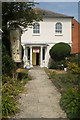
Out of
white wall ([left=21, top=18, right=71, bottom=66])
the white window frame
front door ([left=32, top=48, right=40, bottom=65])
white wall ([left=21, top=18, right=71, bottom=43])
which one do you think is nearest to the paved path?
front door ([left=32, top=48, right=40, bottom=65])

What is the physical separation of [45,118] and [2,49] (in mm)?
3927

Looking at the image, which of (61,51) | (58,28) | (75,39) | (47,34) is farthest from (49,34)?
(75,39)

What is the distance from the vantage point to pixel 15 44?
21.0 feet

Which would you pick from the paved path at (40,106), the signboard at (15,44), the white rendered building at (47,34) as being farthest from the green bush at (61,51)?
the paved path at (40,106)

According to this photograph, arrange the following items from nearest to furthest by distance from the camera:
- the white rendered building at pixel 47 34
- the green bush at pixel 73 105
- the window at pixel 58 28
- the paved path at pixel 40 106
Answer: the green bush at pixel 73 105, the paved path at pixel 40 106, the white rendered building at pixel 47 34, the window at pixel 58 28

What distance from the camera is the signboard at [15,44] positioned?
6355 millimetres

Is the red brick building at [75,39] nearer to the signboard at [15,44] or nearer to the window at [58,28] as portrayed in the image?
the window at [58,28]

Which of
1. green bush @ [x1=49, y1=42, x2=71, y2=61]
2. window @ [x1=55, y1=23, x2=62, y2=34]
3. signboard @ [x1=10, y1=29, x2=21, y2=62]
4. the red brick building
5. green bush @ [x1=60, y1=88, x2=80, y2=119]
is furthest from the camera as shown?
the red brick building

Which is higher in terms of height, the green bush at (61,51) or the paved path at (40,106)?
the green bush at (61,51)

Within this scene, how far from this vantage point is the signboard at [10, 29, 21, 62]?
6.36 m

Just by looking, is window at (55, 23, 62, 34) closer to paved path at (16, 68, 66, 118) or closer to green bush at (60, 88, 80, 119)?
paved path at (16, 68, 66, 118)

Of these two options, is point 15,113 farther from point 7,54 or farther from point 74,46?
point 74,46

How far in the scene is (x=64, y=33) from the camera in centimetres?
1689

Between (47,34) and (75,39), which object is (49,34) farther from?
(75,39)
